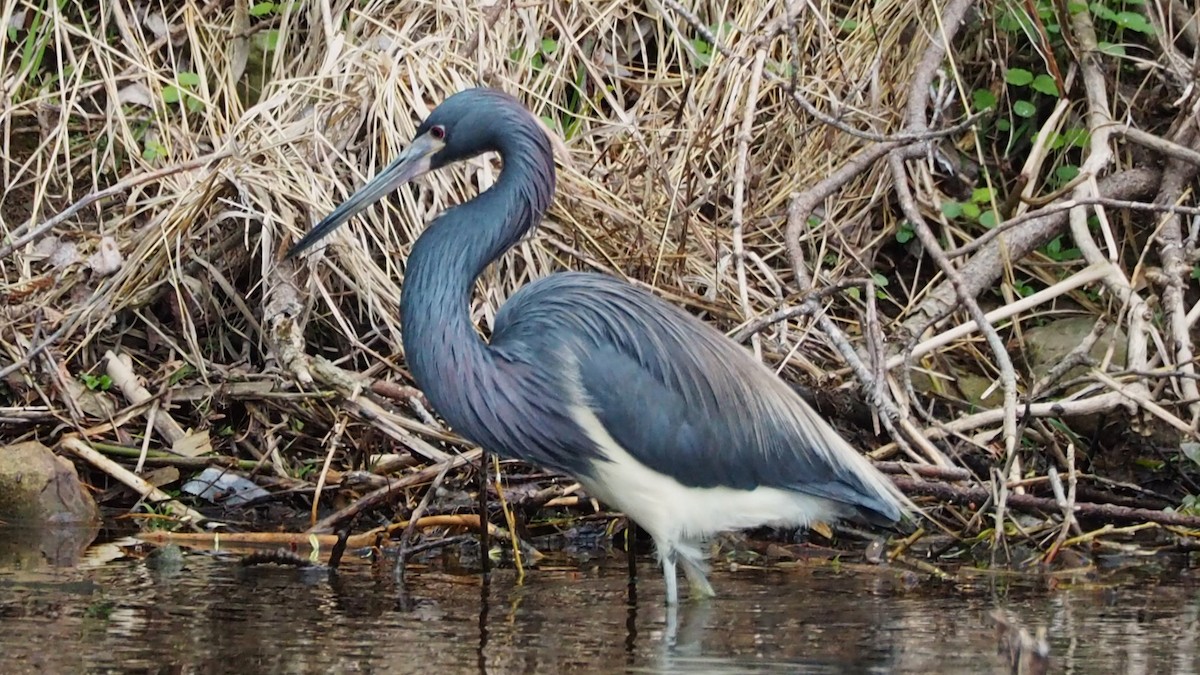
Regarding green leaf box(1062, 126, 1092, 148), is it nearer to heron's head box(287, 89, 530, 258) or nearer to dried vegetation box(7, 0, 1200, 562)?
dried vegetation box(7, 0, 1200, 562)

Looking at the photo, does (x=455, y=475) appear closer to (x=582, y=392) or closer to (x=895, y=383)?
(x=582, y=392)

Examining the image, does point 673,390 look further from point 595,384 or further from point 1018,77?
point 1018,77

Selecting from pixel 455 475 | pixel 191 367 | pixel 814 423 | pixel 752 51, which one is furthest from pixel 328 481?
pixel 752 51

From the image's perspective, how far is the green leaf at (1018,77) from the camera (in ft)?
22.2

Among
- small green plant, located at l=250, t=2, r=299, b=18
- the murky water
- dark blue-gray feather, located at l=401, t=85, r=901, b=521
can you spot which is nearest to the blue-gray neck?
dark blue-gray feather, located at l=401, t=85, r=901, b=521

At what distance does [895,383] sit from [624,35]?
224 cm

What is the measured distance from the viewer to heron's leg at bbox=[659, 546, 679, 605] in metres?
4.50

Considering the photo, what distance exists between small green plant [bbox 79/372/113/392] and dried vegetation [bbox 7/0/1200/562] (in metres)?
0.05

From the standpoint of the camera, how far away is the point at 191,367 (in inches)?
243

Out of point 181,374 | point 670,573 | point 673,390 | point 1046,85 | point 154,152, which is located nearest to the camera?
point 670,573

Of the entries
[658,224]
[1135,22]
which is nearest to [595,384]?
[658,224]

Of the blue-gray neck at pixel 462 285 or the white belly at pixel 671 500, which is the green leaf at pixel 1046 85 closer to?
the white belly at pixel 671 500

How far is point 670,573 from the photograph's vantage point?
4574mm

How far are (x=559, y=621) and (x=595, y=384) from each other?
811 mm
